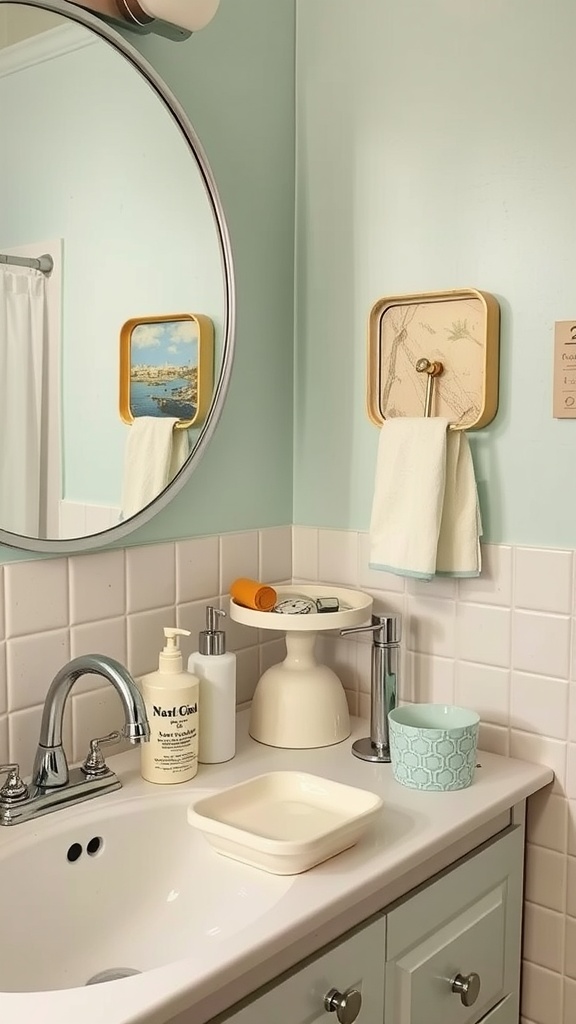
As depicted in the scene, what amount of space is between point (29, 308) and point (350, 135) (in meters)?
0.65

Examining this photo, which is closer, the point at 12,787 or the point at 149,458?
the point at 12,787

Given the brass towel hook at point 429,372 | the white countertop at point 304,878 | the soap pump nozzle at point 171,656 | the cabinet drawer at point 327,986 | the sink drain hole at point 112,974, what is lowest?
the sink drain hole at point 112,974

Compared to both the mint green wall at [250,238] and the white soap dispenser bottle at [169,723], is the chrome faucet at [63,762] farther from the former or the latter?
the mint green wall at [250,238]

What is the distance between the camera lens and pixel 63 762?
1236 millimetres

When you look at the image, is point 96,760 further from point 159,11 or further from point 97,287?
point 159,11

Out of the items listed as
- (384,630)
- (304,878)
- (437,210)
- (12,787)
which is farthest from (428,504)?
(12,787)

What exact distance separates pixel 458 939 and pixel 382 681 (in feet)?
1.16

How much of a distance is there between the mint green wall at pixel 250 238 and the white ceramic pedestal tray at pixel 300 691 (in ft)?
0.66

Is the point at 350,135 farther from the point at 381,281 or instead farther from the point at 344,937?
the point at 344,937

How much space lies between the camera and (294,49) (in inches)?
64.2

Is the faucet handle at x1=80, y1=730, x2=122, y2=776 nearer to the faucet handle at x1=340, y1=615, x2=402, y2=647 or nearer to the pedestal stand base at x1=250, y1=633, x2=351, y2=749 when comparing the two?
the pedestal stand base at x1=250, y1=633, x2=351, y2=749

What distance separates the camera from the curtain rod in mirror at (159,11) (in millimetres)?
1287

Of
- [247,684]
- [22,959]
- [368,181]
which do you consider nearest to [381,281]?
[368,181]

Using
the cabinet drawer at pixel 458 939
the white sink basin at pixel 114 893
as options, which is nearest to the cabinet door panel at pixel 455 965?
the cabinet drawer at pixel 458 939
